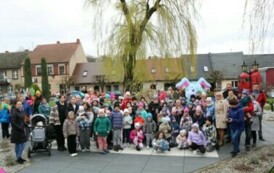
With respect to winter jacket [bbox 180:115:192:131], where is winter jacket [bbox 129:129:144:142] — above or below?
below

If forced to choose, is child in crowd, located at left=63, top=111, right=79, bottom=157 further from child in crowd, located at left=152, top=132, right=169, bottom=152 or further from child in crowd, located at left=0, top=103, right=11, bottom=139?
child in crowd, located at left=0, top=103, right=11, bottom=139

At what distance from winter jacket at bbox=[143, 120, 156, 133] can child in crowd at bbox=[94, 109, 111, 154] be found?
1254 mm

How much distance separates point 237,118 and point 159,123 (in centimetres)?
280

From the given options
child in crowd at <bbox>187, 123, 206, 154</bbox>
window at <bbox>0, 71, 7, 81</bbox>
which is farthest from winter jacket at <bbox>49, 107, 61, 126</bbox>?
window at <bbox>0, 71, 7, 81</bbox>

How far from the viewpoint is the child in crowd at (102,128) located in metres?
10.6

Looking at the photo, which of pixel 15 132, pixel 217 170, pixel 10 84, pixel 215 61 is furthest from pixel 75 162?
pixel 10 84

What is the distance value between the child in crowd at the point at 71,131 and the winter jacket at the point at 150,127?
2217mm

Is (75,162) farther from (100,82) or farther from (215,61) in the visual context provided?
(215,61)

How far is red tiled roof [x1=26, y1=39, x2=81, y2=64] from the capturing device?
5206 centimetres

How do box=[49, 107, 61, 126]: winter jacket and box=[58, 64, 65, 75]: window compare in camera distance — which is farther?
box=[58, 64, 65, 75]: window

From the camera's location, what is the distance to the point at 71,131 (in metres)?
10.4

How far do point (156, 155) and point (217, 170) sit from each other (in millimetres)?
2224

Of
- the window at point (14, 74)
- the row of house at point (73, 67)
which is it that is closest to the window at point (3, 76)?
the row of house at point (73, 67)

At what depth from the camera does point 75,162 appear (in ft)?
31.3
